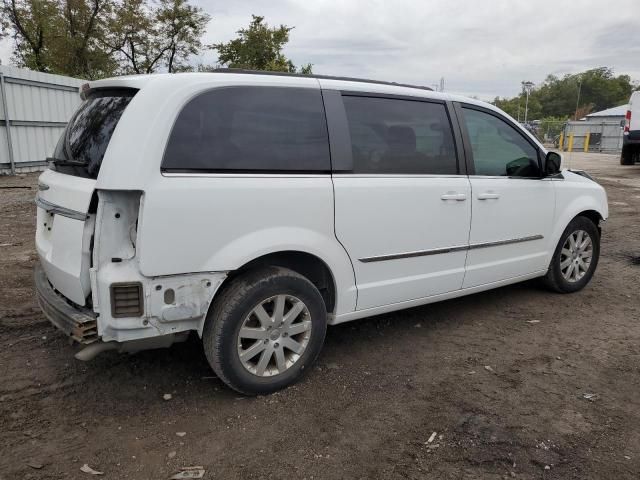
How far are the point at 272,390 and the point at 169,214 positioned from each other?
1.25m

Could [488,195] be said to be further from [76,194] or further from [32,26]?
[32,26]

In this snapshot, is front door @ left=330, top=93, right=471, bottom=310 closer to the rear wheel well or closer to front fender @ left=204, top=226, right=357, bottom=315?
front fender @ left=204, top=226, right=357, bottom=315

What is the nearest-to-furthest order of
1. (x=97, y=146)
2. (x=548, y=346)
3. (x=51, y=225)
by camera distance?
(x=97, y=146), (x=51, y=225), (x=548, y=346)

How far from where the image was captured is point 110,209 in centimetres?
272

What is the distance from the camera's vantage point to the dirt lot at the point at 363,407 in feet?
8.66

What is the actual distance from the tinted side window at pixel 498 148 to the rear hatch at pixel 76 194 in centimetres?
258

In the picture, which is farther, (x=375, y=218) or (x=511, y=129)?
(x=511, y=129)

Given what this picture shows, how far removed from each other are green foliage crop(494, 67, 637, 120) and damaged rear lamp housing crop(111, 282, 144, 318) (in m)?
101

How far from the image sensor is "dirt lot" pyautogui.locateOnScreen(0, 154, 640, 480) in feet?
8.66

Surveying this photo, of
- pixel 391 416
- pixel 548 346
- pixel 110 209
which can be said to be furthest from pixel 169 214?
pixel 548 346

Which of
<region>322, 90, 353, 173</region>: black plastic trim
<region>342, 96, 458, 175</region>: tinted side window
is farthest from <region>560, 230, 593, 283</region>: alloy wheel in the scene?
<region>322, 90, 353, 173</region>: black plastic trim

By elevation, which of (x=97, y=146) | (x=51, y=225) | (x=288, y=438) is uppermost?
(x=97, y=146)

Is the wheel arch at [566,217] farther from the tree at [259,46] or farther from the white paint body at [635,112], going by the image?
the tree at [259,46]

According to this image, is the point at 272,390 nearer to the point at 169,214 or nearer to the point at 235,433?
the point at 235,433
